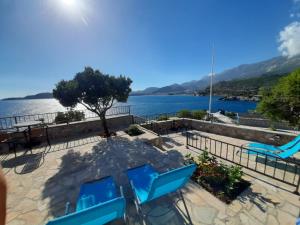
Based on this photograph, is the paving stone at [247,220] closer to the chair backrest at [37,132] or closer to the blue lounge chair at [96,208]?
the blue lounge chair at [96,208]

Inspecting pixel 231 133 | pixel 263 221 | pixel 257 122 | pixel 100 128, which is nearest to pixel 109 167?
pixel 263 221

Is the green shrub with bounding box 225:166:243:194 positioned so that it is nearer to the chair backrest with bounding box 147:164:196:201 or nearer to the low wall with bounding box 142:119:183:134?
the chair backrest with bounding box 147:164:196:201

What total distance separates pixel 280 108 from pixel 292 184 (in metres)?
2.91

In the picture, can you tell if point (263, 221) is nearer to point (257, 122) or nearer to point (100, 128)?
point (100, 128)

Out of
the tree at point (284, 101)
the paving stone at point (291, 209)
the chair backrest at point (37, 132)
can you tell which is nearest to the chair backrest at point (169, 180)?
the paving stone at point (291, 209)

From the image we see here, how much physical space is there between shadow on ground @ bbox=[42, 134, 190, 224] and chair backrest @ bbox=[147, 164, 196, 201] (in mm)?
527

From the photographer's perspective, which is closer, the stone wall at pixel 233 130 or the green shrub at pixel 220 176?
the green shrub at pixel 220 176

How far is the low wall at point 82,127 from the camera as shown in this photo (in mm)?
7021

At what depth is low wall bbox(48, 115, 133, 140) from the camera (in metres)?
7.02

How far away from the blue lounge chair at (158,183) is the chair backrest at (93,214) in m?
0.60

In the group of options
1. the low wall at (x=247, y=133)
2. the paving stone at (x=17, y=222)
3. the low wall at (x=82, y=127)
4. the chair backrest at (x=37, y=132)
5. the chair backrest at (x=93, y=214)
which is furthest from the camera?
the low wall at (x=82, y=127)

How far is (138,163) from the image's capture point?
4523mm

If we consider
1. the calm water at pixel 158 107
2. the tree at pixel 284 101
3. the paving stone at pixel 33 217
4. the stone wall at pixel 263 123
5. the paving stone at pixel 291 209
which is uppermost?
the tree at pixel 284 101

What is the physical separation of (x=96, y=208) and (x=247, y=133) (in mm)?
6792
